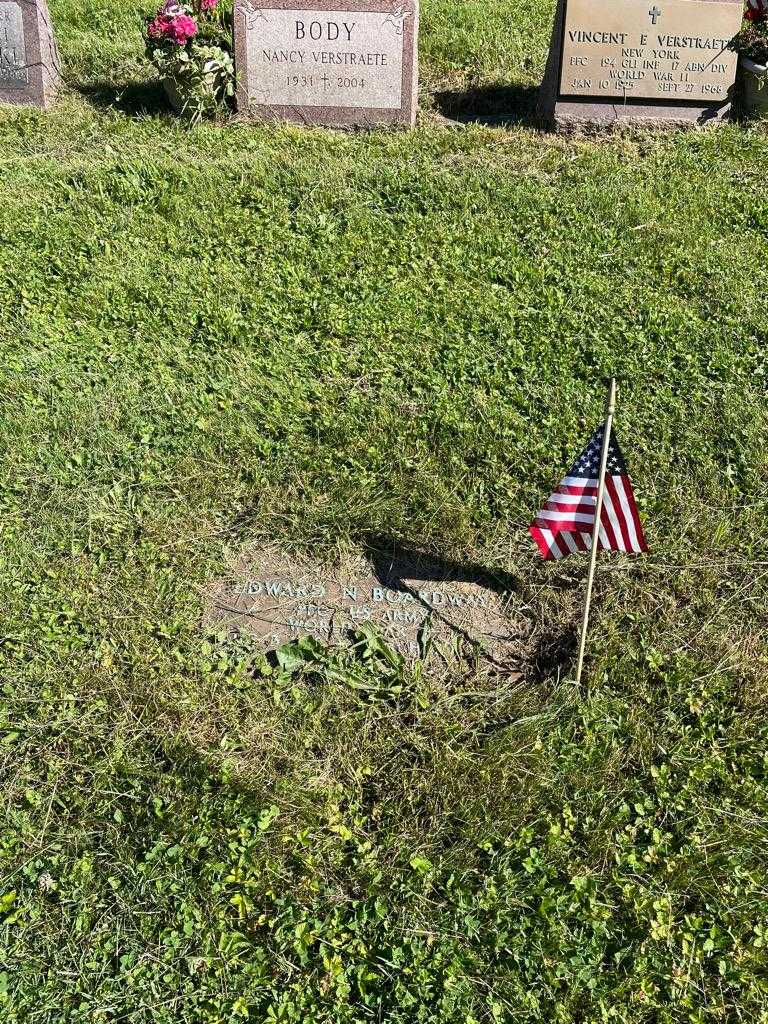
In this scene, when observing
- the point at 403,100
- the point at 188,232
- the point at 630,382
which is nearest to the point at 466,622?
the point at 630,382

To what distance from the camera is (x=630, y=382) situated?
5332 mm

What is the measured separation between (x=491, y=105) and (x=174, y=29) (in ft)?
9.26

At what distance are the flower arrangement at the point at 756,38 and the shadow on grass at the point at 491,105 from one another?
1744mm

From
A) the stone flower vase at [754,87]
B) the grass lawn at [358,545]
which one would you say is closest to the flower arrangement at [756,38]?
the stone flower vase at [754,87]

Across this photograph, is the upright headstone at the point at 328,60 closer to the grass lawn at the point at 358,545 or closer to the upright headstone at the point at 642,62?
the grass lawn at the point at 358,545

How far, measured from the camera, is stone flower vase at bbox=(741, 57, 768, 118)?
7730 millimetres

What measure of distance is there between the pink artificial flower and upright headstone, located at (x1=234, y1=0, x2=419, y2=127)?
0.37 metres

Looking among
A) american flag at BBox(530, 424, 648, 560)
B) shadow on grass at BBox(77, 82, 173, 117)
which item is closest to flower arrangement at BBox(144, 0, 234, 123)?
shadow on grass at BBox(77, 82, 173, 117)

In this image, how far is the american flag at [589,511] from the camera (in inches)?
138

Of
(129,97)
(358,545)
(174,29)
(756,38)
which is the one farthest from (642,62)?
(358,545)

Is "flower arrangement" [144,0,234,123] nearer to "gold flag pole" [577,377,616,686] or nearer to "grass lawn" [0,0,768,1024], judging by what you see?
"grass lawn" [0,0,768,1024]

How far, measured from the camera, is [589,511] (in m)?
3.58

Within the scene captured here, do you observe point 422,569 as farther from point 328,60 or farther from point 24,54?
point 24,54

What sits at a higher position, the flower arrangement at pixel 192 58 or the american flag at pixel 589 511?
the flower arrangement at pixel 192 58
